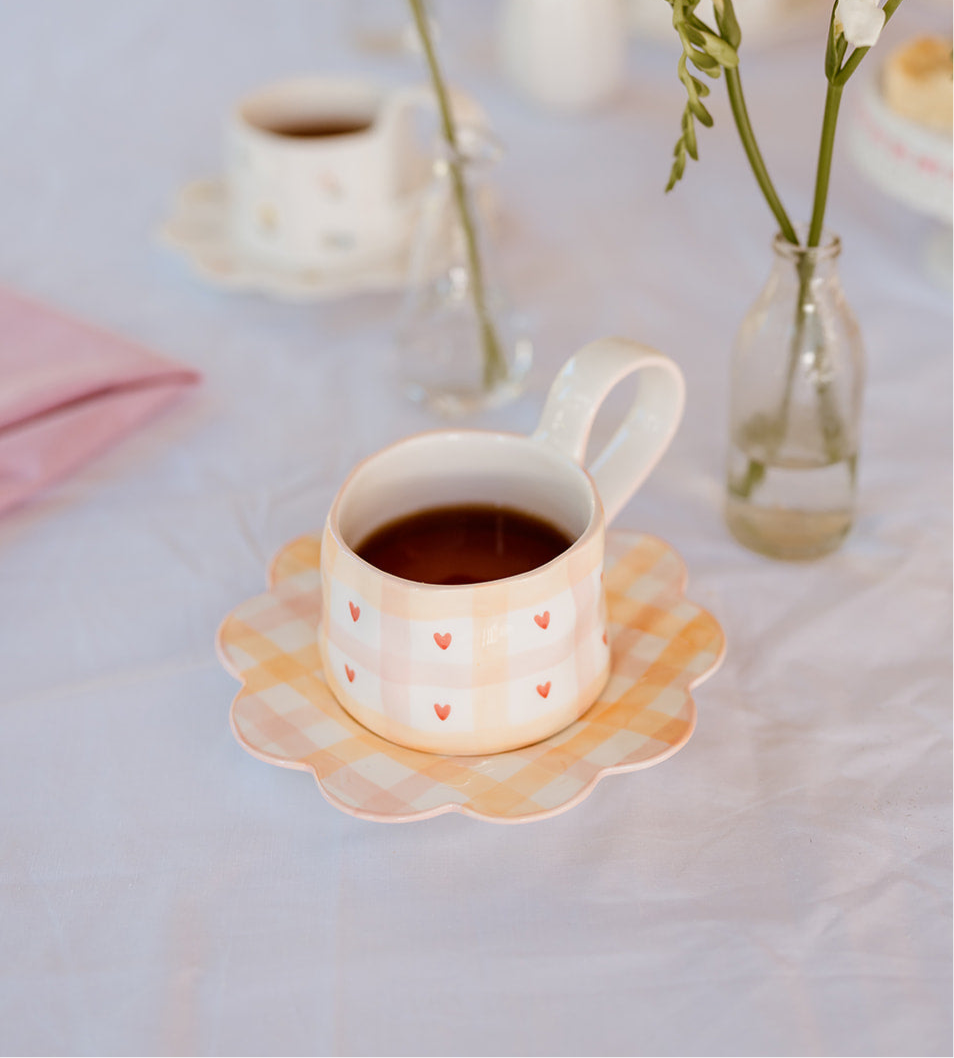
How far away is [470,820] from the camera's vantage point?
465 millimetres

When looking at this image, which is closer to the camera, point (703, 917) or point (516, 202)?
point (703, 917)

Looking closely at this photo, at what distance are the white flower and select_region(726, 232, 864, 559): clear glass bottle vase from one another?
0.41 feet

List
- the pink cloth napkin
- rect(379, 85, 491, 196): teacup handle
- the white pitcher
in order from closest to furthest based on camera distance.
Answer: the pink cloth napkin, rect(379, 85, 491, 196): teacup handle, the white pitcher

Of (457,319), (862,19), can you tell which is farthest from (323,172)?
(862,19)

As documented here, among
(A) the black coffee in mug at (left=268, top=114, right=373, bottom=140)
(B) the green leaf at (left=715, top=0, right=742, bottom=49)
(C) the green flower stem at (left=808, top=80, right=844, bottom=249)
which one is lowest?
(A) the black coffee in mug at (left=268, top=114, right=373, bottom=140)

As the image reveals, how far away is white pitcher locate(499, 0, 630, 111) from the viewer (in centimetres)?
98

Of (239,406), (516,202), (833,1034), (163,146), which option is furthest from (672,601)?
(163,146)

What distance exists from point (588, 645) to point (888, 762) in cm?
13

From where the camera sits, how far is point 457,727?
0.45 meters

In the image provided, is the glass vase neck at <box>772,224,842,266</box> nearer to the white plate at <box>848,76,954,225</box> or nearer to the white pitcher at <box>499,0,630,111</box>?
the white plate at <box>848,76,954,225</box>

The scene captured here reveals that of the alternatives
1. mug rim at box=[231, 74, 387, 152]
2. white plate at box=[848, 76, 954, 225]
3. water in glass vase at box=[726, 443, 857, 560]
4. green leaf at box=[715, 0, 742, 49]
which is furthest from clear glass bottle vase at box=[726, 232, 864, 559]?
mug rim at box=[231, 74, 387, 152]

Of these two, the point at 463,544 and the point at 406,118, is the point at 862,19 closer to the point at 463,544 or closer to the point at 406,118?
the point at 463,544

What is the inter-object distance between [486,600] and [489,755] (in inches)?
2.6

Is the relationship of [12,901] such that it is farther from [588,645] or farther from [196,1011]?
[588,645]
